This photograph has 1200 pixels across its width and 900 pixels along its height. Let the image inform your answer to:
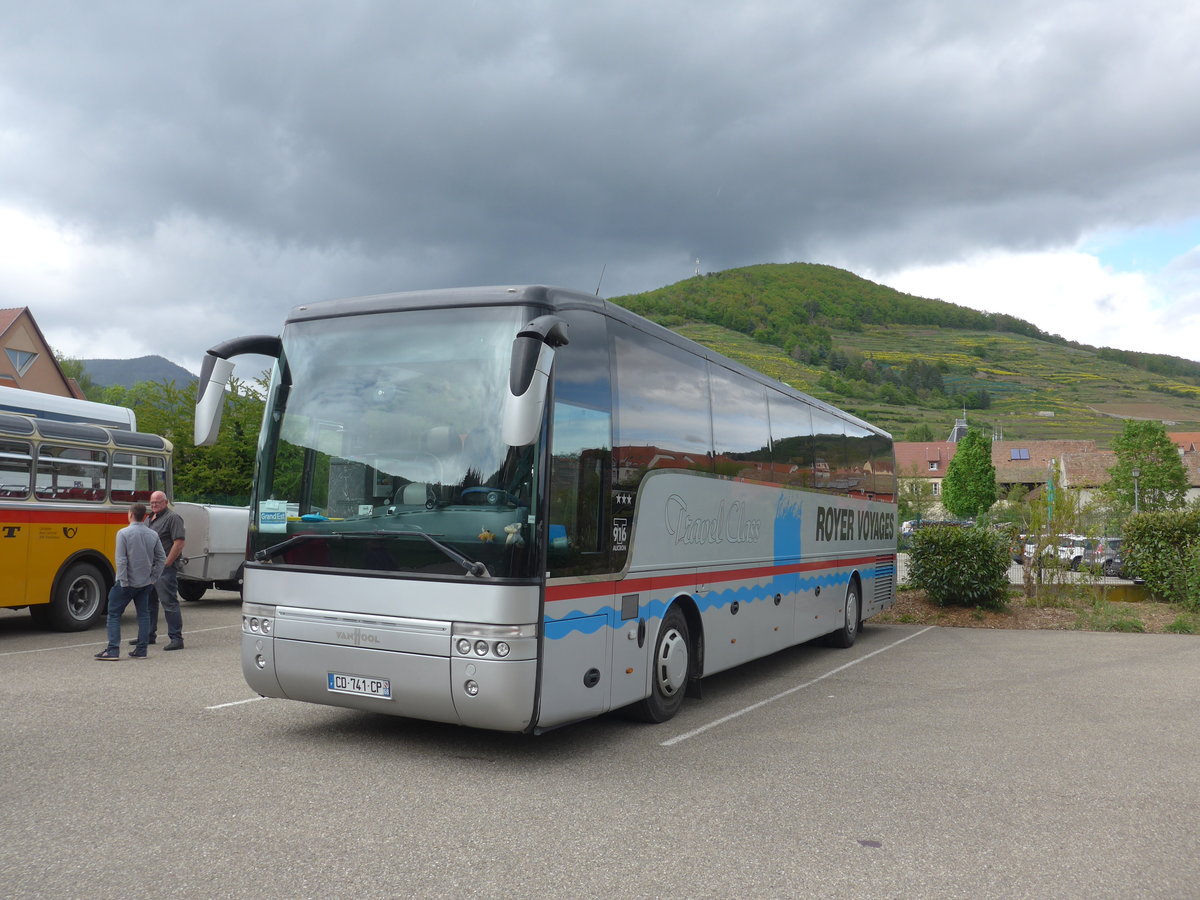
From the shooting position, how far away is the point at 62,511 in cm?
1280

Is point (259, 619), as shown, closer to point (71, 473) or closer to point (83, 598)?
point (71, 473)

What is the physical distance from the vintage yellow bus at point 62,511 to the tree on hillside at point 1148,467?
233 feet

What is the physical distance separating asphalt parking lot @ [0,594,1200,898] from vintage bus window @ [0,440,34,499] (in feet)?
9.61

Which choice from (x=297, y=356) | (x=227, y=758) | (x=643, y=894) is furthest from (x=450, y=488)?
(x=643, y=894)

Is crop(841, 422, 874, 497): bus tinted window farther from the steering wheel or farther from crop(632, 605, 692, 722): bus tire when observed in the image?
the steering wheel

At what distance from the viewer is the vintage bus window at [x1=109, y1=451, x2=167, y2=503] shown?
1410cm

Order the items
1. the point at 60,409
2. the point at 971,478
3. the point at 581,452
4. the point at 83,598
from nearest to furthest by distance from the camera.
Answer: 1. the point at 581,452
2. the point at 83,598
3. the point at 60,409
4. the point at 971,478

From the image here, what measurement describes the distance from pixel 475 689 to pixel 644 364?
10.1ft

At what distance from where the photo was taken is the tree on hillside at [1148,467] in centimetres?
Result: 7038

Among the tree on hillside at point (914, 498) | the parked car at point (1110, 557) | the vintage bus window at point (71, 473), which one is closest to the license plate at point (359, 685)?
the vintage bus window at point (71, 473)

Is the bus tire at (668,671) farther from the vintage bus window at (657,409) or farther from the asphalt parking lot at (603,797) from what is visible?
the vintage bus window at (657,409)

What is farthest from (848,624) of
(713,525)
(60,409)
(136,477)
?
(60,409)

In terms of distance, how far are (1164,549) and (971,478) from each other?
6789 cm

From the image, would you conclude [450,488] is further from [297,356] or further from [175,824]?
[175,824]
